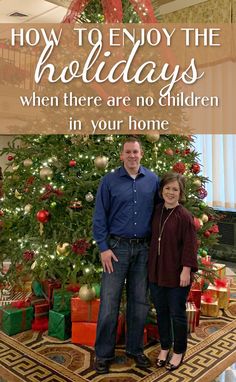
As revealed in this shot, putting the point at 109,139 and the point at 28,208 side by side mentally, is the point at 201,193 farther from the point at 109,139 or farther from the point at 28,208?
the point at 28,208

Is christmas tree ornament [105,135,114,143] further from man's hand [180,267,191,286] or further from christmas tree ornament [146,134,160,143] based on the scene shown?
man's hand [180,267,191,286]

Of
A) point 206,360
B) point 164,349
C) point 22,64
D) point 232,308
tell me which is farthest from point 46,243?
point 22,64

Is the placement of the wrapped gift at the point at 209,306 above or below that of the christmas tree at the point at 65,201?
below

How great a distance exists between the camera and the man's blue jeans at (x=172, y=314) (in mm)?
1958

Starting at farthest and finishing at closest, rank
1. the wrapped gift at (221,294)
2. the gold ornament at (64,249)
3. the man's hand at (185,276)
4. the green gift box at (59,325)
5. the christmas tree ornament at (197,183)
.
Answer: the wrapped gift at (221,294) < the christmas tree ornament at (197,183) < the green gift box at (59,325) < the gold ornament at (64,249) < the man's hand at (185,276)

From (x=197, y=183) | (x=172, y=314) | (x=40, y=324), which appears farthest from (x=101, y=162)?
(x=40, y=324)

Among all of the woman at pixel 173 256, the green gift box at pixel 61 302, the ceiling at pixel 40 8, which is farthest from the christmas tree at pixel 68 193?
the ceiling at pixel 40 8

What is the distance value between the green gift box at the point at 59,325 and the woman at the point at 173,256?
760mm

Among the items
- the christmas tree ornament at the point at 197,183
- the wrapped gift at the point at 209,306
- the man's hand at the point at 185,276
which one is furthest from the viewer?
the wrapped gift at the point at 209,306

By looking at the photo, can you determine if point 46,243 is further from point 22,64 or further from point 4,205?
point 22,64

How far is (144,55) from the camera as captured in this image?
9.09 ft

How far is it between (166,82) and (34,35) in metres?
1.14

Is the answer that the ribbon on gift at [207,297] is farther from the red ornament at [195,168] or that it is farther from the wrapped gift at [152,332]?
the red ornament at [195,168]

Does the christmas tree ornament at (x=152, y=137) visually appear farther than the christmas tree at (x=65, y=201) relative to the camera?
Yes
